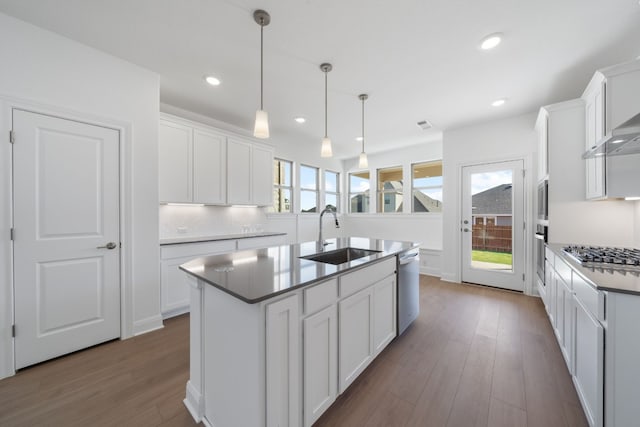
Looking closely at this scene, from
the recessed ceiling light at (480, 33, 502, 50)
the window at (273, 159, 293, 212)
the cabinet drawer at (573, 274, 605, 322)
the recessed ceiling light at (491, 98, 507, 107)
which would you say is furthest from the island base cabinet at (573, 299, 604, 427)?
the window at (273, 159, 293, 212)

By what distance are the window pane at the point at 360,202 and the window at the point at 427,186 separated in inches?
51.7

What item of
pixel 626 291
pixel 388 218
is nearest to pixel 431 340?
pixel 626 291

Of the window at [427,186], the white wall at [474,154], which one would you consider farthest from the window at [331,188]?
the white wall at [474,154]

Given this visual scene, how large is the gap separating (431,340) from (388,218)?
11.8ft

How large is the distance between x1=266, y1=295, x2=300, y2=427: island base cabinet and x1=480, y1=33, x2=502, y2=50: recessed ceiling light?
2.67 metres

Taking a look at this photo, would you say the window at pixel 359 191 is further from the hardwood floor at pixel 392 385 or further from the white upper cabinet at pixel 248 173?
the hardwood floor at pixel 392 385

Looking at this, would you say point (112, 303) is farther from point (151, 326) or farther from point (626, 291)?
point (626, 291)

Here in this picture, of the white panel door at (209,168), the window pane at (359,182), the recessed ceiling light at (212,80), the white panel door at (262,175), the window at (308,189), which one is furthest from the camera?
the window pane at (359,182)

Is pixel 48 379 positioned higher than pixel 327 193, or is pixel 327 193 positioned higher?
pixel 327 193

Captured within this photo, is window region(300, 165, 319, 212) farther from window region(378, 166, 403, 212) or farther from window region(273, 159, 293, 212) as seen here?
window region(378, 166, 403, 212)

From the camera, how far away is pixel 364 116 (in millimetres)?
3795

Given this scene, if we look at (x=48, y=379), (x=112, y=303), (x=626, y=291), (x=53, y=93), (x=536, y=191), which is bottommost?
(x=48, y=379)

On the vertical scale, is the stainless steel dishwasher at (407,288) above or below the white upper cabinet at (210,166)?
below

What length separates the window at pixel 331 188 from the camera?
6160mm
